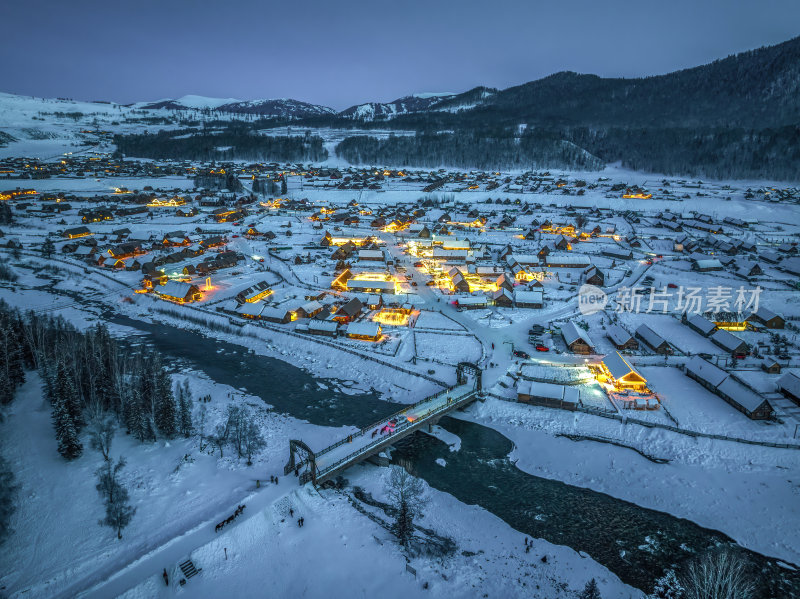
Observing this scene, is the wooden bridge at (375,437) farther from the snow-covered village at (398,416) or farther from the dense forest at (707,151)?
the dense forest at (707,151)

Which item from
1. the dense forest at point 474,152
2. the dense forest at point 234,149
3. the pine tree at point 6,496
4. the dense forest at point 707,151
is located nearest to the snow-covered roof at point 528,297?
the pine tree at point 6,496

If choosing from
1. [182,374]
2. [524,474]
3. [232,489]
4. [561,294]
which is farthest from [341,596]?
[561,294]

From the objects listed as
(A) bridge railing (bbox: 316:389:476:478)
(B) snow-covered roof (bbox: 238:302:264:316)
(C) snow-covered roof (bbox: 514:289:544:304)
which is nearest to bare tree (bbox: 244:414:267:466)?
(A) bridge railing (bbox: 316:389:476:478)

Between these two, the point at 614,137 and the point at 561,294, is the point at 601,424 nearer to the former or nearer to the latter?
the point at 561,294

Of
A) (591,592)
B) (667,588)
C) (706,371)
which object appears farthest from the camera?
(706,371)

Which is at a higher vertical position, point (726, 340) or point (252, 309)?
point (252, 309)

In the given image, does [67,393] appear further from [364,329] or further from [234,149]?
[234,149]

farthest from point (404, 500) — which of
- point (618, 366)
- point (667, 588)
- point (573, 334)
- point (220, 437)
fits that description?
point (573, 334)
